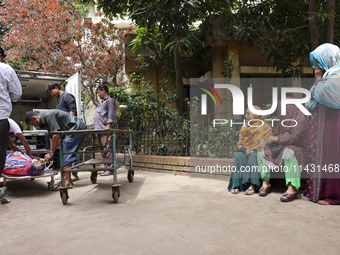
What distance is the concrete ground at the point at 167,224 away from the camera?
2277 mm

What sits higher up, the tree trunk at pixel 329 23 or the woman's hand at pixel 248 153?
the tree trunk at pixel 329 23

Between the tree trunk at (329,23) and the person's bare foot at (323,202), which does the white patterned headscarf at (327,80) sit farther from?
the tree trunk at (329,23)

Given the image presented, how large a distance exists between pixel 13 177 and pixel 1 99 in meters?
1.27

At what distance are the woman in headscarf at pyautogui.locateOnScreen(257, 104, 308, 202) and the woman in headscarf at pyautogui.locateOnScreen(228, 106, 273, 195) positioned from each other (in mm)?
124

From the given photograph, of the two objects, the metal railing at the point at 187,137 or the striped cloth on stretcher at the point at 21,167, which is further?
the metal railing at the point at 187,137

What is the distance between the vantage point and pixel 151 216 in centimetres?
318

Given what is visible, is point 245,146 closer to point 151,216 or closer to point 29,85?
point 151,216

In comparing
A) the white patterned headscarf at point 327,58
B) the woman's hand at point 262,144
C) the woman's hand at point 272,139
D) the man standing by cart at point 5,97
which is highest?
the white patterned headscarf at point 327,58

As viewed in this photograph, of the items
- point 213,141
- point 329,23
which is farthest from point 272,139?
point 329,23

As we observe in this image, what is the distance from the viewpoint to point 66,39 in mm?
11219

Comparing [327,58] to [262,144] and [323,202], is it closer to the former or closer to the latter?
[262,144]

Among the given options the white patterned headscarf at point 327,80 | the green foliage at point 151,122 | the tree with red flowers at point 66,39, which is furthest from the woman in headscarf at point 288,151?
the tree with red flowers at point 66,39

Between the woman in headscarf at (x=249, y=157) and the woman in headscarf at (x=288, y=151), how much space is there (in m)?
0.12

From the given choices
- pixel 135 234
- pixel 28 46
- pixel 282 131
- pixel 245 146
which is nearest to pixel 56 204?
pixel 135 234
